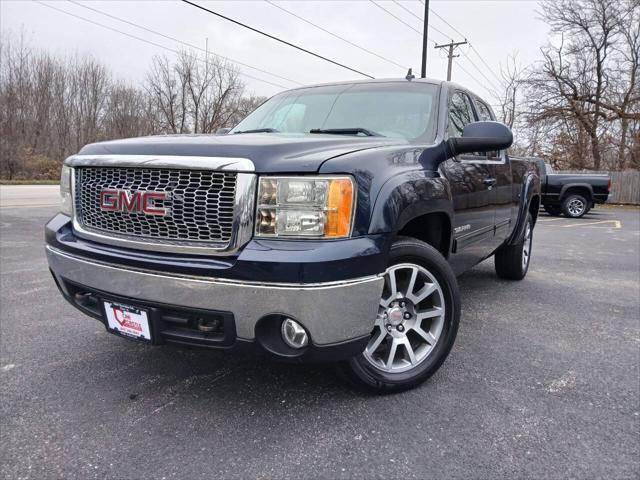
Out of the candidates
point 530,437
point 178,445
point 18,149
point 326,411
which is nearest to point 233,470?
point 178,445

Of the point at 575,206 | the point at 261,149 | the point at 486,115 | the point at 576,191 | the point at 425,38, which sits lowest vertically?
the point at 575,206

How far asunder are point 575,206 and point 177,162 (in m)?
16.7

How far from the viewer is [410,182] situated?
2459 mm

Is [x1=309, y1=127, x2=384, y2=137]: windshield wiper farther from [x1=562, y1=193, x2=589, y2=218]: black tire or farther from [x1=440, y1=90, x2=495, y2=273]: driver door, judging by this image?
[x1=562, y1=193, x2=589, y2=218]: black tire

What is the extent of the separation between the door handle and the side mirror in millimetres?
649

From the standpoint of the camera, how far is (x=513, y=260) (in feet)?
17.4

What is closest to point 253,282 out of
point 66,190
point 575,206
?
point 66,190

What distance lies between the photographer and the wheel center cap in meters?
2.52

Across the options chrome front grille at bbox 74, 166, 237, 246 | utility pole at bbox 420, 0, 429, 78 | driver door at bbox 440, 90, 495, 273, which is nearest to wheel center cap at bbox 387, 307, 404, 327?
driver door at bbox 440, 90, 495, 273

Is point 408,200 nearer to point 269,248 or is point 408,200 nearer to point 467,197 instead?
point 269,248

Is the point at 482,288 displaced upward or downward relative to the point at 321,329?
downward

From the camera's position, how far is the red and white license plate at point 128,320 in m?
2.23

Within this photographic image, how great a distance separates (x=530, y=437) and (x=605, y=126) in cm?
2998

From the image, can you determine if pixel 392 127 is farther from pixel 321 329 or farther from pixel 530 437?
pixel 530 437
